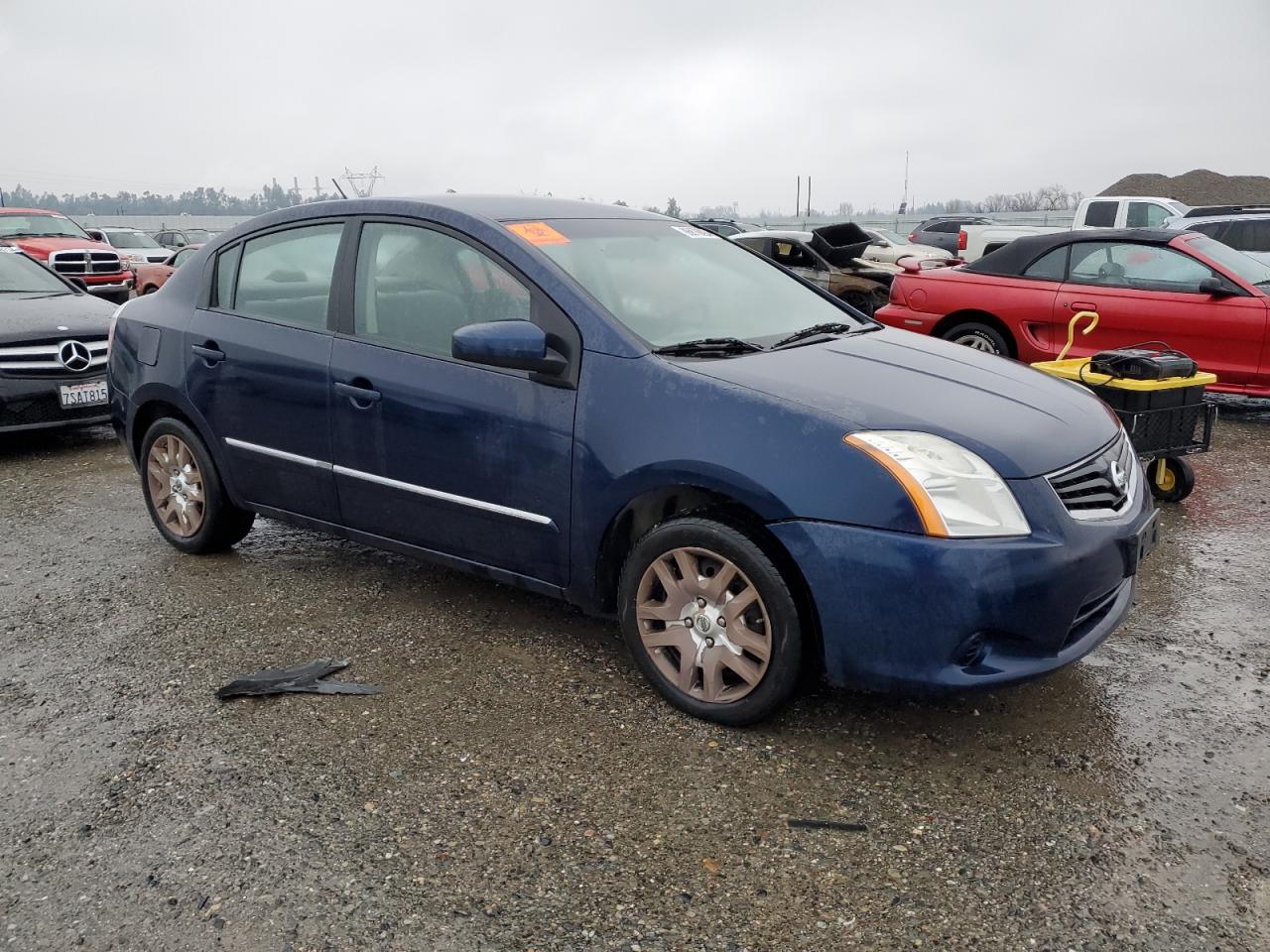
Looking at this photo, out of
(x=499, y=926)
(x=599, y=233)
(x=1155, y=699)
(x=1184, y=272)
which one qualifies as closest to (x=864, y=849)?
(x=499, y=926)

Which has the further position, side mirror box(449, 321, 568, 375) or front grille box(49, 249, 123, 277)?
front grille box(49, 249, 123, 277)

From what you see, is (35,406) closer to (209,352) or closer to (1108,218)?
(209,352)

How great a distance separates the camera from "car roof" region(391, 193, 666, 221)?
398 centimetres

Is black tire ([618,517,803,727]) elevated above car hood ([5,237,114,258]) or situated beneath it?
situated beneath

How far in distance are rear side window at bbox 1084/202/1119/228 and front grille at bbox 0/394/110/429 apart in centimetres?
1612

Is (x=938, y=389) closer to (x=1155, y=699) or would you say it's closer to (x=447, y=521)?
(x=1155, y=699)

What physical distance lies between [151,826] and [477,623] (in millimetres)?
1549

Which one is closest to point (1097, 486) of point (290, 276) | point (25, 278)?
point (290, 276)

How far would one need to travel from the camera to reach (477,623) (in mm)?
4191

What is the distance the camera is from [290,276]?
175 inches

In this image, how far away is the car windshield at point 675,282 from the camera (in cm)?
368

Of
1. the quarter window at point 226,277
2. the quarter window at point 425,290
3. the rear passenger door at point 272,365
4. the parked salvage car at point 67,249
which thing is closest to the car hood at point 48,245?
the parked salvage car at point 67,249

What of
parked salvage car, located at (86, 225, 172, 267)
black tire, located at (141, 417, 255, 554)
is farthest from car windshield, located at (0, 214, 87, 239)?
black tire, located at (141, 417, 255, 554)

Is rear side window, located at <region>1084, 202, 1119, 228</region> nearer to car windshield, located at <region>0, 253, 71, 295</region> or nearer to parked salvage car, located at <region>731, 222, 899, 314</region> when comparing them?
parked salvage car, located at <region>731, 222, 899, 314</region>
